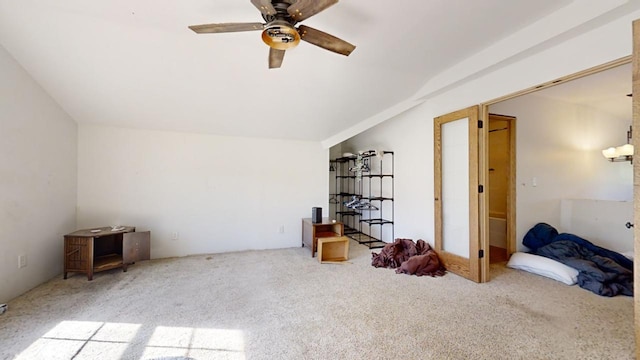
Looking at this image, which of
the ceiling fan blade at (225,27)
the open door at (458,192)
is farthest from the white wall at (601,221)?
the ceiling fan blade at (225,27)

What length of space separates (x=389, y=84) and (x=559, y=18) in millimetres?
1593

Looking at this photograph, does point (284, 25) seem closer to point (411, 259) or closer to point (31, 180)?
point (411, 259)

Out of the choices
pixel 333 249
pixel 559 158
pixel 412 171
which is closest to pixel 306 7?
pixel 333 249

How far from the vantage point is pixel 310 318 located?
87.3 inches

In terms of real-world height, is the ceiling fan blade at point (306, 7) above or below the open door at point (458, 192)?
above

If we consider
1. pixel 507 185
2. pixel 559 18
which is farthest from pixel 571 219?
pixel 559 18

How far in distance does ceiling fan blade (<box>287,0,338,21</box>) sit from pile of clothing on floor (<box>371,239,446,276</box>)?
117 inches

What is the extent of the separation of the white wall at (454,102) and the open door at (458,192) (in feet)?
0.75

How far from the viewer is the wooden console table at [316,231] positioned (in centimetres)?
409

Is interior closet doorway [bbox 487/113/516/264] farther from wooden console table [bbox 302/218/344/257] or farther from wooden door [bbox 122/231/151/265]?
wooden door [bbox 122/231/151/265]

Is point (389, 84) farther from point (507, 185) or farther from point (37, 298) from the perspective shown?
point (37, 298)

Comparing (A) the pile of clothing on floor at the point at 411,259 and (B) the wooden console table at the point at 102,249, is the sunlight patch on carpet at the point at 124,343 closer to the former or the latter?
(B) the wooden console table at the point at 102,249

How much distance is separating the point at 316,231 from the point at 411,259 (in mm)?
1574

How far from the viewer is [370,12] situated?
2.03 metres
